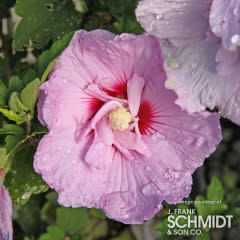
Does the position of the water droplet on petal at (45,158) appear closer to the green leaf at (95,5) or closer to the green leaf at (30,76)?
the green leaf at (30,76)

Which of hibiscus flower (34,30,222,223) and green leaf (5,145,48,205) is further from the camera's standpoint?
green leaf (5,145,48,205)

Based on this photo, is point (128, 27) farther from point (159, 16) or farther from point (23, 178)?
point (23, 178)

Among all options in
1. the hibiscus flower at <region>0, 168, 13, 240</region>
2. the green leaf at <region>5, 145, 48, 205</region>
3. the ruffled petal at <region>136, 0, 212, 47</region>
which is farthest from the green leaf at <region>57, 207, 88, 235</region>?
the ruffled petal at <region>136, 0, 212, 47</region>

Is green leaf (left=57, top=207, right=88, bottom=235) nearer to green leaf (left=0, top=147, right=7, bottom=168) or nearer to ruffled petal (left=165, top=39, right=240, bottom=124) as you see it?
green leaf (left=0, top=147, right=7, bottom=168)

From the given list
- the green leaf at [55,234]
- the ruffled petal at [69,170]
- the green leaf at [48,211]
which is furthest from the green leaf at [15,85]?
the green leaf at [48,211]

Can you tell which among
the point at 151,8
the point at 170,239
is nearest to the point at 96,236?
the point at 170,239

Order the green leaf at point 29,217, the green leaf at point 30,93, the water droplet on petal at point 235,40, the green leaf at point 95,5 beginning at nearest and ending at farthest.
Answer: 1. the water droplet on petal at point 235,40
2. the green leaf at point 30,93
3. the green leaf at point 95,5
4. the green leaf at point 29,217
